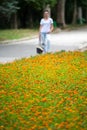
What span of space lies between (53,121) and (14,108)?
3.43 ft

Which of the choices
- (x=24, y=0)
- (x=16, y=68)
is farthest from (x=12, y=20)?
(x=16, y=68)

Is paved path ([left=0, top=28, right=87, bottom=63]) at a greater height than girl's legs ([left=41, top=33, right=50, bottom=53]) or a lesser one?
lesser

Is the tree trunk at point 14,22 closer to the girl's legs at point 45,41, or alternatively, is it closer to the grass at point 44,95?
the girl's legs at point 45,41

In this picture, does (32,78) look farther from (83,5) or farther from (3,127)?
(83,5)

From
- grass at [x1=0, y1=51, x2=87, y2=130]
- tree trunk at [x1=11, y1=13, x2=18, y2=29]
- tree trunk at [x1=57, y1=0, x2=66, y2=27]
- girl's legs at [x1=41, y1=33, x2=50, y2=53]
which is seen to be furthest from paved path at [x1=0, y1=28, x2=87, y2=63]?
tree trunk at [x1=57, y1=0, x2=66, y2=27]

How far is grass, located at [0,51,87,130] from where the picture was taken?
7.03 m

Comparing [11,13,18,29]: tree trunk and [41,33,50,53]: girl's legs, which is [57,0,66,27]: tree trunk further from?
[41,33,50,53]: girl's legs

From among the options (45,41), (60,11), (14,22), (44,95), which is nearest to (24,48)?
(45,41)

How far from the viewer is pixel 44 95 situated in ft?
28.9

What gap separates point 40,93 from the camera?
9.01 metres

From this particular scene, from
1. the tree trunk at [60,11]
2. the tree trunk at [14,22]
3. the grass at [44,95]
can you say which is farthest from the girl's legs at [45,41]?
the tree trunk at [60,11]

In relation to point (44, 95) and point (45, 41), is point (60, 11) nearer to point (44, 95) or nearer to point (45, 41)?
point (45, 41)

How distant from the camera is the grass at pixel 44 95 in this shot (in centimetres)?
703

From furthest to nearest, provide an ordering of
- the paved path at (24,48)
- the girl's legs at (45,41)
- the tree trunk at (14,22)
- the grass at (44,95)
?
the tree trunk at (14,22) → the paved path at (24,48) → the girl's legs at (45,41) → the grass at (44,95)
